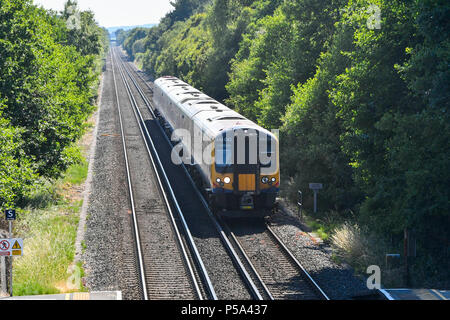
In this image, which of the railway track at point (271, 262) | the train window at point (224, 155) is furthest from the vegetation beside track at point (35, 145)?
the train window at point (224, 155)

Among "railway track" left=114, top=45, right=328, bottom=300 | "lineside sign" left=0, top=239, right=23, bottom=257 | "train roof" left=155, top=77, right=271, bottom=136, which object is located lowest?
"railway track" left=114, top=45, right=328, bottom=300

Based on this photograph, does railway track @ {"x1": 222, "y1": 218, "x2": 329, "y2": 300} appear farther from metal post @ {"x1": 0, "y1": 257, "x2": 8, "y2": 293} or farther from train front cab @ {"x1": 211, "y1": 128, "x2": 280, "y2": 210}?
metal post @ {"x1": 0, "y1": 257, "x2": 8, "y2": 293}

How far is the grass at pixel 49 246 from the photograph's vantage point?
12906mm

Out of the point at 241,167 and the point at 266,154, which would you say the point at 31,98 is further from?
the point at 266,154

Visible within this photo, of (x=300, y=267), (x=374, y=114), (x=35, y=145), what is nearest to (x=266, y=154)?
(x=374, y=114)

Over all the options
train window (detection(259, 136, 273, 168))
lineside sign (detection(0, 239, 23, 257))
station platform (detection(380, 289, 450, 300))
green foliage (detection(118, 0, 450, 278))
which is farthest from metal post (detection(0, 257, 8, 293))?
green foliage (detection(118, 0, 450, 278))

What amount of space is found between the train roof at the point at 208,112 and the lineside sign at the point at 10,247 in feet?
27.1

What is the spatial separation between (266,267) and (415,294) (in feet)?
14.3

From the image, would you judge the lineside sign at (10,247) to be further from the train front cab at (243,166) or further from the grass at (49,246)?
the train front cab at (243,166)

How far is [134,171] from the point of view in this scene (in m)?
26.2

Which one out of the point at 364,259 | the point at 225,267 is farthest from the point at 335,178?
the point at 225,267

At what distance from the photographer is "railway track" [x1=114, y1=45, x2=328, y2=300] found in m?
12.8

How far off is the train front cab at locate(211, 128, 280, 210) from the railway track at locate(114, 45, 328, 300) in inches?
50.0
